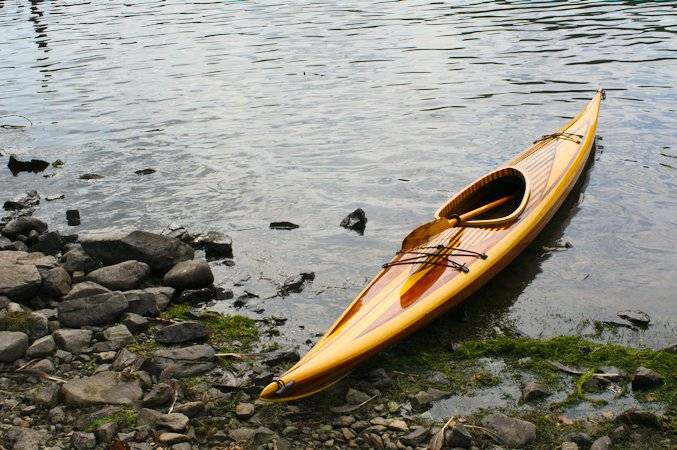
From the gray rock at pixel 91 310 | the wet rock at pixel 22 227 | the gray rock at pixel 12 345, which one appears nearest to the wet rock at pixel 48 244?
the wet rock at pixel 22 227

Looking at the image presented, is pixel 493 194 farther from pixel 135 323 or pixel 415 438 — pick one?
pixel 415 438

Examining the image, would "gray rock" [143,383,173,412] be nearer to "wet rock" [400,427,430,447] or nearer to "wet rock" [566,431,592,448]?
"wet rock" [400,427,430,447]

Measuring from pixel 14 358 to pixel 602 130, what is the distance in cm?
855

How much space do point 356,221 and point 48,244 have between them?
10.2ft

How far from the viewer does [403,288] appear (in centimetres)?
586

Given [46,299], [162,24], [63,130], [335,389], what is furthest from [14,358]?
[162,24]

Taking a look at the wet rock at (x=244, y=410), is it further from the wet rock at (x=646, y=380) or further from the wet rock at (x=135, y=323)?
the wet rock at (x=646, y=380)

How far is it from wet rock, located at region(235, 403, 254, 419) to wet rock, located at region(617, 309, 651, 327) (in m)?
3.08

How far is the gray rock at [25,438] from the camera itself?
4.06 m

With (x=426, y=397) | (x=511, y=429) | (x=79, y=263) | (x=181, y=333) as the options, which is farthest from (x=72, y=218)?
(x=511, y=429)

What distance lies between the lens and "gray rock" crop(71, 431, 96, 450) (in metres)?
4.12

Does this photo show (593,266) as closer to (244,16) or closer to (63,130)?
(63,130)

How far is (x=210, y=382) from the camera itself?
502 centimetres

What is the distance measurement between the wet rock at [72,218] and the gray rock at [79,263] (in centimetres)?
178
